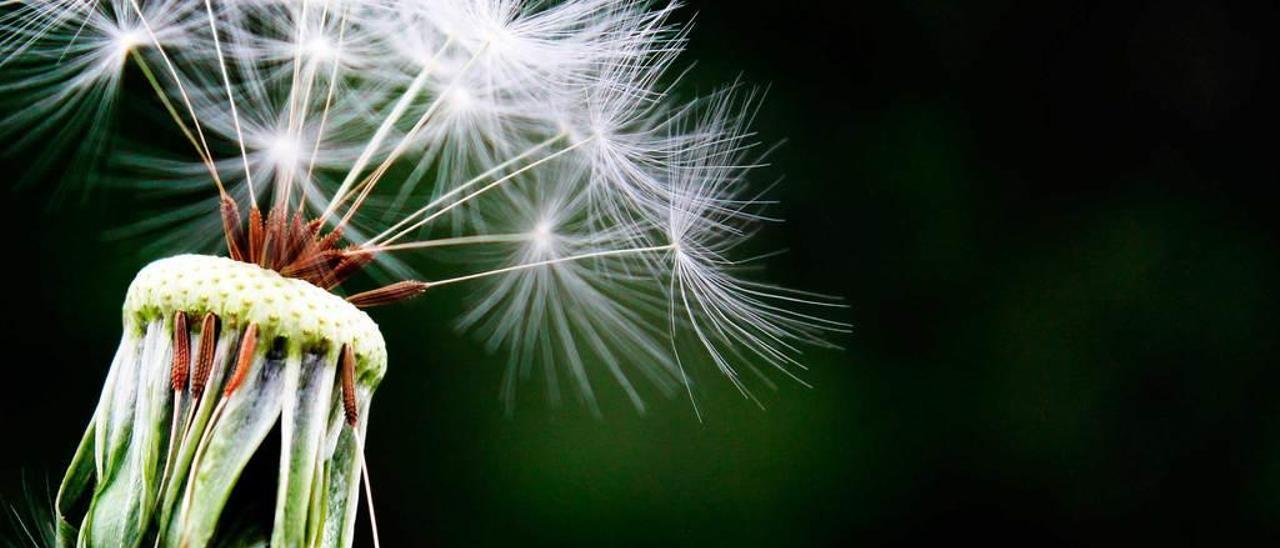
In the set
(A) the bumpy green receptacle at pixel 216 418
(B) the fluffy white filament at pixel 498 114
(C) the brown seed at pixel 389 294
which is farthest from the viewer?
(B) the fluffy white filament at pixel 498 114

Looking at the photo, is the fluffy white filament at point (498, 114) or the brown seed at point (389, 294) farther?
the fluffy white filament at point (498, 114)

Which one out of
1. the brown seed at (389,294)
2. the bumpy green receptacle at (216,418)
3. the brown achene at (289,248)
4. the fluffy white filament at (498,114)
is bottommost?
the bumpy green receptacle at (216,418)

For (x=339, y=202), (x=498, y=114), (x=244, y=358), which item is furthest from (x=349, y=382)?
(x=498, y=114)

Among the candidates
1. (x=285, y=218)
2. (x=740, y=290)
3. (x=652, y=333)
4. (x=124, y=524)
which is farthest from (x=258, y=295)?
(x=652, y=333)

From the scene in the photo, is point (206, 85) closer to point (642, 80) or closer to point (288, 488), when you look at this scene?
point (642, 80)

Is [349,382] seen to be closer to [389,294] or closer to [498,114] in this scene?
[389,294]

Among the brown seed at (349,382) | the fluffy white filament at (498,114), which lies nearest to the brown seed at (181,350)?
the brown seed at (349,382)

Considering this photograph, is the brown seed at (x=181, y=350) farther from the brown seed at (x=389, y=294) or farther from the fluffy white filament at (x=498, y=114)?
the fluffy white filament at (x=498, y=114)
